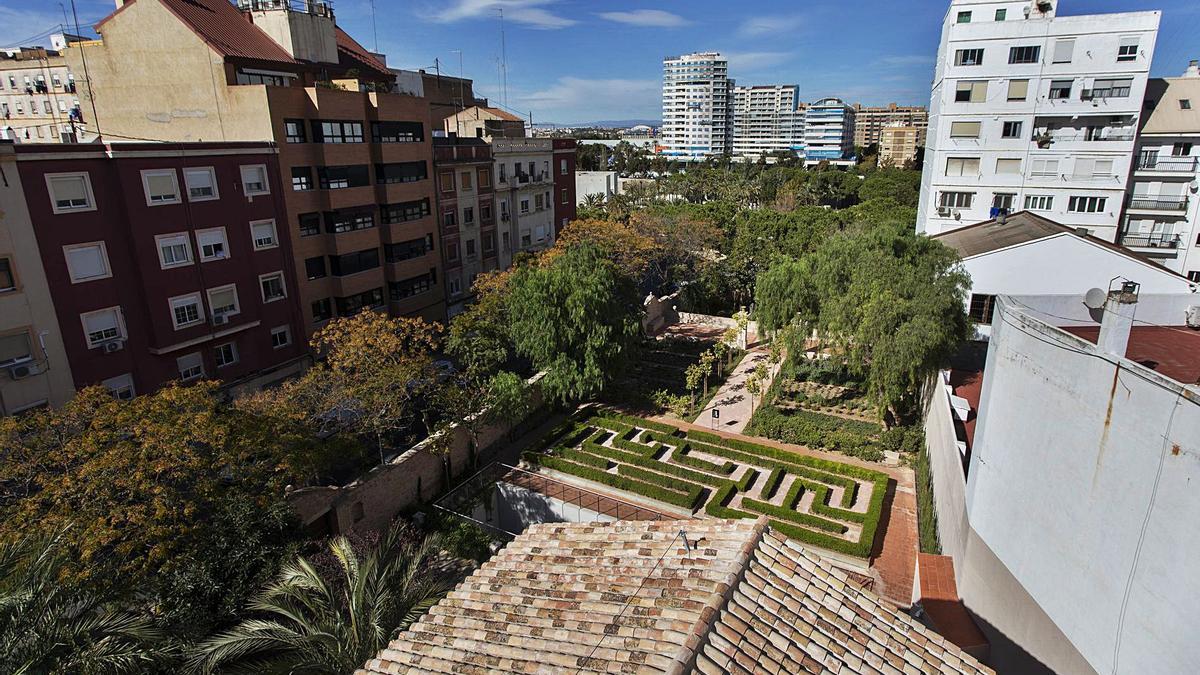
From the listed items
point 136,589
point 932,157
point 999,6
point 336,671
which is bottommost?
point 336,671

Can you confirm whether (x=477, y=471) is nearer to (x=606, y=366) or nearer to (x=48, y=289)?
(x=606, y=366)

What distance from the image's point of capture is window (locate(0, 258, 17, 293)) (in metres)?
23.0

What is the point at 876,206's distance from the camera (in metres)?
73.6

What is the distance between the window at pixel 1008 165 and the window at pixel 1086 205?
3.88 meters

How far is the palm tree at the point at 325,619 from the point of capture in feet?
42.3

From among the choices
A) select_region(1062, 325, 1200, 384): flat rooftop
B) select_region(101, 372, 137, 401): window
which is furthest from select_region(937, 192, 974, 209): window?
select_region(101, 372, 137, 401): window

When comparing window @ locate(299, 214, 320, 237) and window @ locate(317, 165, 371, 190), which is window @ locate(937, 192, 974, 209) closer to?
window @ locate(317, 165, 371, 190)

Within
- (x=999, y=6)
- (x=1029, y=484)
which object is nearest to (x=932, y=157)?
(x=999, y=6)

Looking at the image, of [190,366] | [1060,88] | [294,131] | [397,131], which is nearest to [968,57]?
[1060,88]

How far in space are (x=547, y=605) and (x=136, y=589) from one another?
955cm

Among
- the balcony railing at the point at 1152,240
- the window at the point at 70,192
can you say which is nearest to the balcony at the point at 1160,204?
the balcony railing at the point at 1152,240

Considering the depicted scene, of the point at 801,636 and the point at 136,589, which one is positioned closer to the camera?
the point at 801,636

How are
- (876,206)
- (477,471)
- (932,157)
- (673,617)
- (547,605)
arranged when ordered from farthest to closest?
(876,206), (932,157), (477,471), (547,605), (673,617)

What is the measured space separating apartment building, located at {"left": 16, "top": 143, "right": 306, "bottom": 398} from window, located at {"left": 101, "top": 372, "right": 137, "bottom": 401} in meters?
0.05
